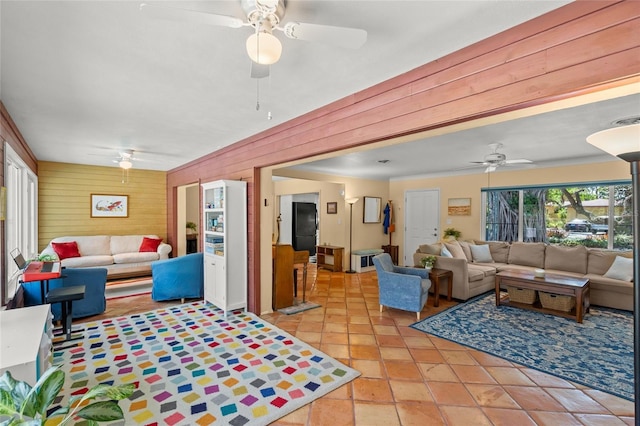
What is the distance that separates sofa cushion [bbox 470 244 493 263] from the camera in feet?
19.3

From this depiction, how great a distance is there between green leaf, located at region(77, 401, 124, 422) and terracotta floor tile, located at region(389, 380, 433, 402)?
1.89 metres

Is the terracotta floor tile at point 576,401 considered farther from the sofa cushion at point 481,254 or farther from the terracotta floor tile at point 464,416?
the sofa cushion at point 481,254

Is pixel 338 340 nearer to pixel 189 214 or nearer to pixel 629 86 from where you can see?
pixel 629 86

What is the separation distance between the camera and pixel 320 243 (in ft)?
25.0

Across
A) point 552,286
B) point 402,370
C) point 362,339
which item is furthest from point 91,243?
point 552,286

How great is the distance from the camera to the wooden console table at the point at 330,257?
7.07 meters

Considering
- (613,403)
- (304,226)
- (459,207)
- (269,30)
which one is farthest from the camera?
(304,226)

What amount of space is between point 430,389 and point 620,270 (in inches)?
162

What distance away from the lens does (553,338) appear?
11.0 ft

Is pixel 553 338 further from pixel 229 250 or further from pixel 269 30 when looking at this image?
pixel 269 30

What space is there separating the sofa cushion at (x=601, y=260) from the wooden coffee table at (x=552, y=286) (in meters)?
0.85

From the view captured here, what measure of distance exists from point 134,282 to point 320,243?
163 inches

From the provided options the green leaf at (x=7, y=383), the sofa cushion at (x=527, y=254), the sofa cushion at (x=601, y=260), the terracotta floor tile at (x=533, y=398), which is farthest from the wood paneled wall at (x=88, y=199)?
the sofa cushion at (x=601, y=260)

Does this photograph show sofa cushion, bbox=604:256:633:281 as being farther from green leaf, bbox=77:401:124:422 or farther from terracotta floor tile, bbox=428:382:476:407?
green leaf, bbox=77:401:124:422
